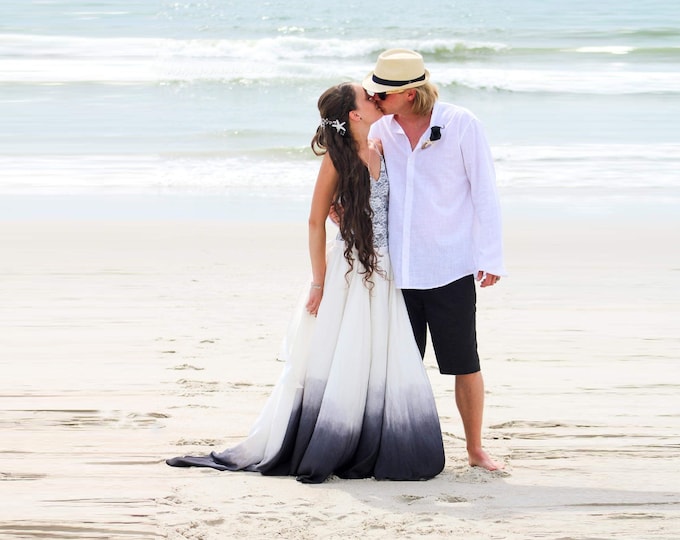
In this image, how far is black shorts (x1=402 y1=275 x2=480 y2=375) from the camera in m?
3.80

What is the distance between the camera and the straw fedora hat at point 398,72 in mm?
3645

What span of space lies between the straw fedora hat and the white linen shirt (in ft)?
0.49

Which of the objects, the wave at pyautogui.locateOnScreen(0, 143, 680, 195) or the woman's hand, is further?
the wave at pyautogui.locateOnScreen(0, 143, 680, 195)

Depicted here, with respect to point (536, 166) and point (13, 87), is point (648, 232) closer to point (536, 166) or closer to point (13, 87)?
point (536, 166)

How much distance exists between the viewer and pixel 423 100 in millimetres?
3713

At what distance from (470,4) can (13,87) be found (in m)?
16.6

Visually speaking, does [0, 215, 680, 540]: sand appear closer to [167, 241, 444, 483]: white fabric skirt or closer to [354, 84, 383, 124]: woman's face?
[167, 241, 444, 483]: white fabric skirt

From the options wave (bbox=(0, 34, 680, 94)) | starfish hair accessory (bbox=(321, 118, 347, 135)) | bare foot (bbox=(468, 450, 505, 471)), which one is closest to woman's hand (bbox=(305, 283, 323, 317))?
starfish hair accessory (bbox=(321, 118, 347, 135))

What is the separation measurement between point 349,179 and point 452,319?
0.65 meters

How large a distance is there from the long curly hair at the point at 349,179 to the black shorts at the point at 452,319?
0.79ft

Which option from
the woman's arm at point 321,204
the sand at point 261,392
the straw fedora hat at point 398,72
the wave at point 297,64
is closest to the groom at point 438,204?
the straw fedora hat at point 398,72

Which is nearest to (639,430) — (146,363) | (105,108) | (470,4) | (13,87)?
(146,363)

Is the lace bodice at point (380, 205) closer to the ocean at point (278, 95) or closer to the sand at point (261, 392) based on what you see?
the sand at point (261, 392)

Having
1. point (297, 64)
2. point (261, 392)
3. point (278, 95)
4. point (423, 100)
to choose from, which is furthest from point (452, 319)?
point (297, 64)
